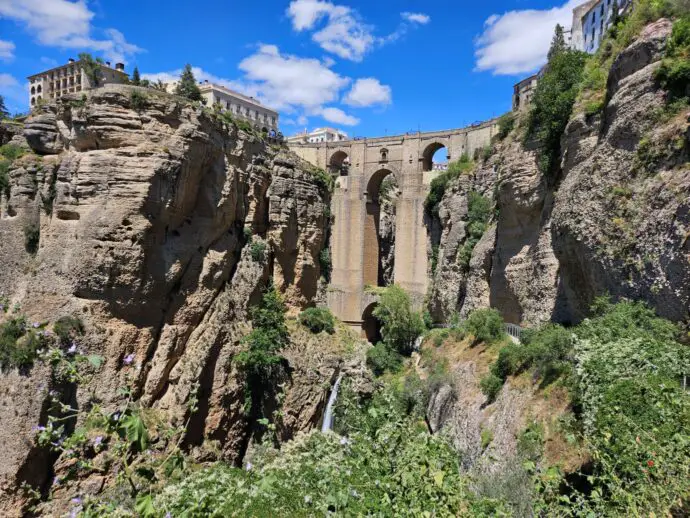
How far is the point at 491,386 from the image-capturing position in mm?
13102

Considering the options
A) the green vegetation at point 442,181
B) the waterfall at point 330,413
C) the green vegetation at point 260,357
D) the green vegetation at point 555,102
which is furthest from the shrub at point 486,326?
the green vegetation at point 442,181

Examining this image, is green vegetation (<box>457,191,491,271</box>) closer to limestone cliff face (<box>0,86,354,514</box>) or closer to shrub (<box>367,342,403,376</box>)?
shrub (<box>367,342,403,376</box>)

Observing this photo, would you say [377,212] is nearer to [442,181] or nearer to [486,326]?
→ [442,181]

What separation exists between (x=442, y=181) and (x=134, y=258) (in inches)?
687

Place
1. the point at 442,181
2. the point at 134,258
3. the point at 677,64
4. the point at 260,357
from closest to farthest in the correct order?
the point at 677,64 < the point at 134,258 < the point at 260,357 < the point at 442,181

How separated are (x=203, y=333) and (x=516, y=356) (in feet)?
39.9

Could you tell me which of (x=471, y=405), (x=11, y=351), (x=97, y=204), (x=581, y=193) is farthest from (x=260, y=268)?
(x=581, y=193)

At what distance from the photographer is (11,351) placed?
14492 millimetres

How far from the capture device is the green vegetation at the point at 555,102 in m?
15.3

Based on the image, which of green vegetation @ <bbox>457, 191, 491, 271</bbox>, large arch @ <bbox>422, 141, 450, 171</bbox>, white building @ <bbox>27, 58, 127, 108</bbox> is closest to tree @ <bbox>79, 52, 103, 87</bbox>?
white building @ <bbox>27, 58, 127, 108</bbox>

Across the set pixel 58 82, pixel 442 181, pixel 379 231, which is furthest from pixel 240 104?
pixel 442 181

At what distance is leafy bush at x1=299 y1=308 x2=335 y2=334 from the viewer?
2444 cm

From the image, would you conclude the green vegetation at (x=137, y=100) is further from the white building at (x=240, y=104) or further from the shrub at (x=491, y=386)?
the white building at (x=240, y=104)

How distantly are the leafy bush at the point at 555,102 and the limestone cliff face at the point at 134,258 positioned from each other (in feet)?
38.6
